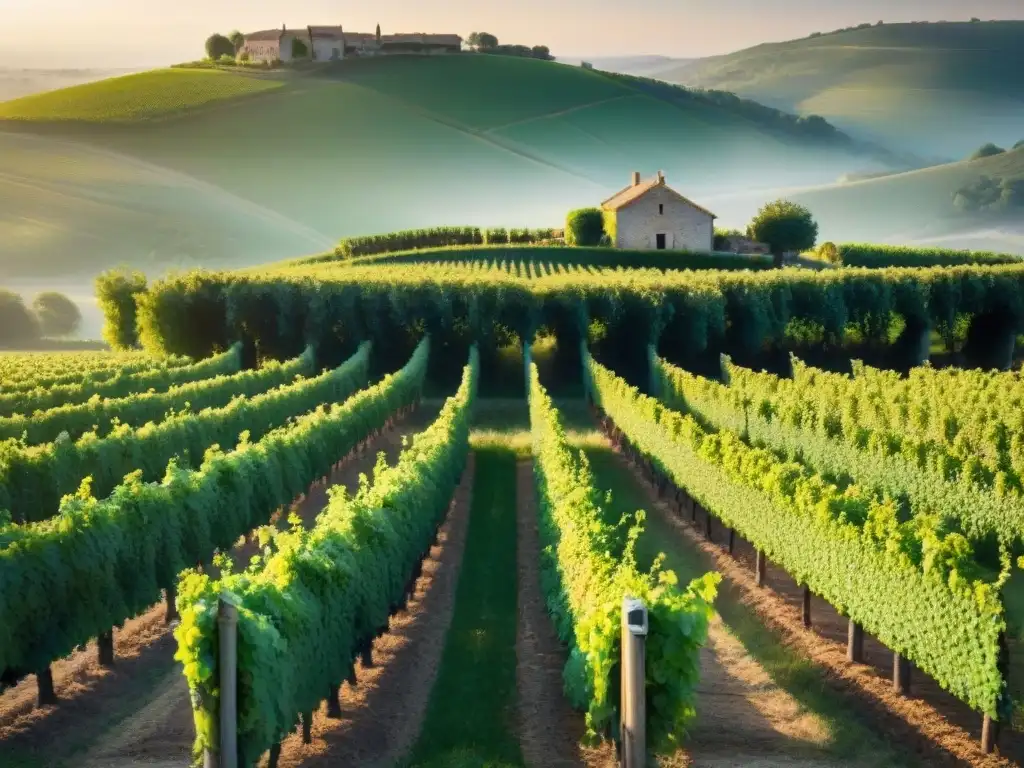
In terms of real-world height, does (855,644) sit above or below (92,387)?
below

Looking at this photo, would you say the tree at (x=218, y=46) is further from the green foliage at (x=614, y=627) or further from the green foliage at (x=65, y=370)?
the green foliage at (x=614, y=627)

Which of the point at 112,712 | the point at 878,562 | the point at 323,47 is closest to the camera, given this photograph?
the point at 112,712

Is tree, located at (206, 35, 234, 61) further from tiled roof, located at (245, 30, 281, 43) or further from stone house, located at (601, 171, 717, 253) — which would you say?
stone house, located at (601, 171, 717, 253)

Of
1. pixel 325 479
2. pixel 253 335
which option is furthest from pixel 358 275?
pixel 325 479

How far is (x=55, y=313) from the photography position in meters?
118

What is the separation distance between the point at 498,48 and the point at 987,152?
70.0m

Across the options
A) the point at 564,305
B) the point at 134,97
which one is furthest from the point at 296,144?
the point at 564,305

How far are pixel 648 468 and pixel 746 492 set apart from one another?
11346 millimetres

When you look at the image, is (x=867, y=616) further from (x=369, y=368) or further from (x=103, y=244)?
(x=103, y=244)

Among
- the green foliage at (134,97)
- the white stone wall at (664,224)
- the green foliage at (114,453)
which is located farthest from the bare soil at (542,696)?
the green foliage at (134,97)

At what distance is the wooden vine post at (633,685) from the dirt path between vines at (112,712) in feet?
18.5

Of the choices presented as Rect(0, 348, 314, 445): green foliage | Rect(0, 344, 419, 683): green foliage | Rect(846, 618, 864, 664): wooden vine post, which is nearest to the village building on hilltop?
Rect(0, 348, 314, 445): green foliage

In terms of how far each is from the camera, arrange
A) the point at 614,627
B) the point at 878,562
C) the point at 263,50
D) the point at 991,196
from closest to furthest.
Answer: the point at 614,627, the point at 878,562, the point at 991,196, the point at 263,50

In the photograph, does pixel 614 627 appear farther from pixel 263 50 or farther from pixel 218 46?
pixel 218 46
